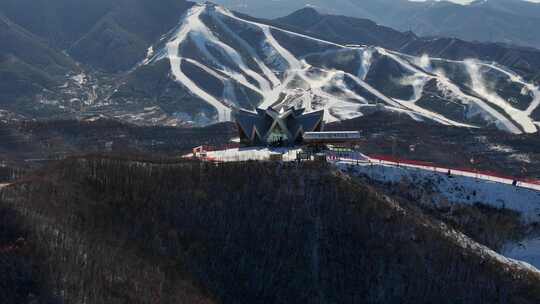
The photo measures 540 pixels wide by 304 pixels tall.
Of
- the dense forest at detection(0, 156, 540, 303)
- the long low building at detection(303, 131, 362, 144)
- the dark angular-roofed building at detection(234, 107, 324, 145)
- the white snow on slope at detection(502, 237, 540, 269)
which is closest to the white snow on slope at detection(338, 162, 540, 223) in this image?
the white snow on slope at detection(502, 237, 540, 269)

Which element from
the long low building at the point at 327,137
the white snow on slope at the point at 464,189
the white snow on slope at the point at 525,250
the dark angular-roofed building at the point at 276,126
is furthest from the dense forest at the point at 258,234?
the dark angular-roofed building at the point at 276,126

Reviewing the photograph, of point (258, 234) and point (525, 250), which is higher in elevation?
point (258, 234)

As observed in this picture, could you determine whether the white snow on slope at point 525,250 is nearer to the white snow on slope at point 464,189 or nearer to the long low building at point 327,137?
the white snow on slope at point 464,189

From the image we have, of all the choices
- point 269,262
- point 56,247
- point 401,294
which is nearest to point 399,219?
point 401,294

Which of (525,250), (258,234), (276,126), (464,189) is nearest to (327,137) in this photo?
(276,126)

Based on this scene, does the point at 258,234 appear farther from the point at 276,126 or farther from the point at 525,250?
the point at 525,250
